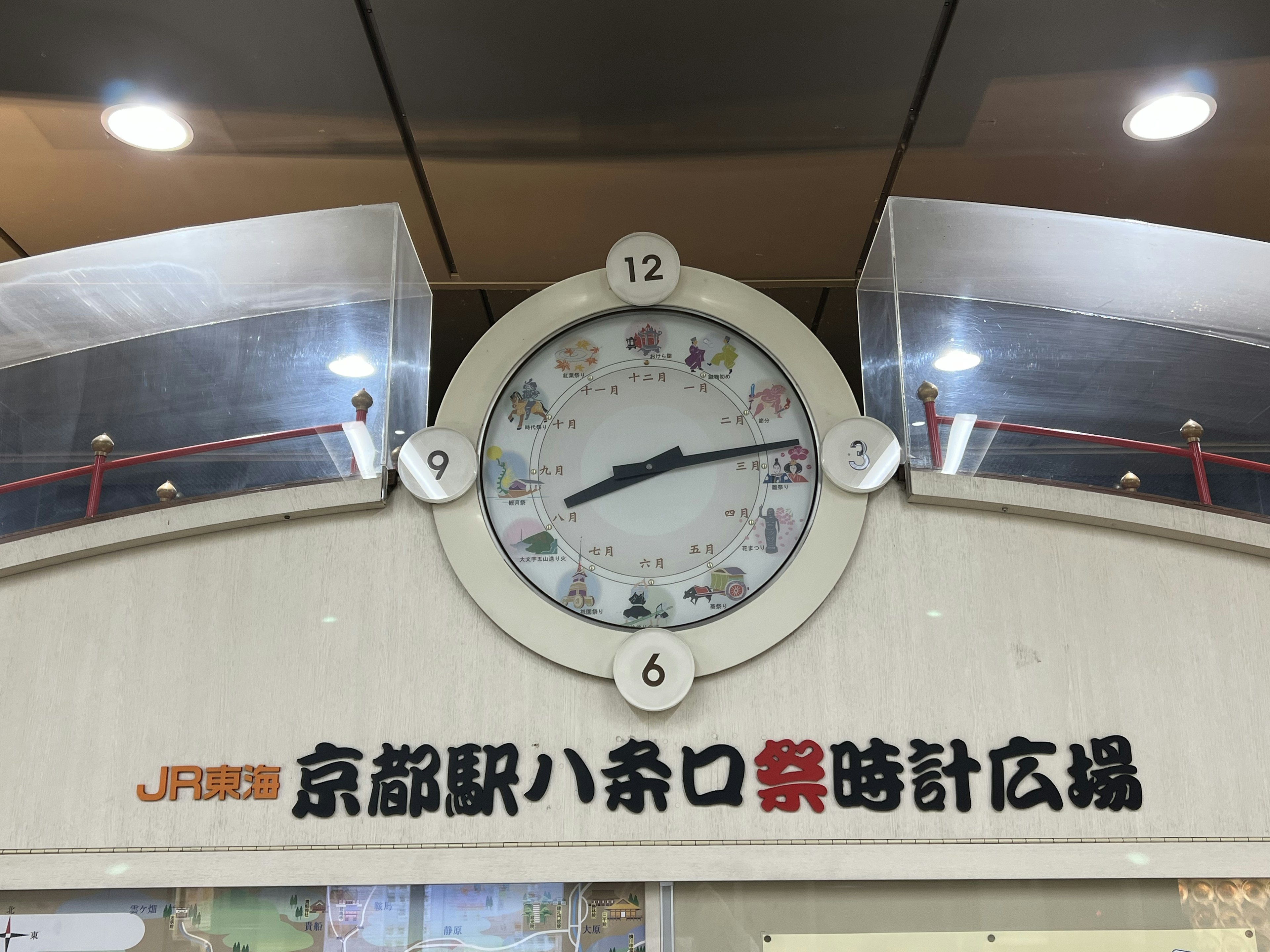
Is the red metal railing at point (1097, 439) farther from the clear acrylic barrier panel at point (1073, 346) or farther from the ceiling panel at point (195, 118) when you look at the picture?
the ceiling panel at point (195, 118)

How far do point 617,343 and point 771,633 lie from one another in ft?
1.94

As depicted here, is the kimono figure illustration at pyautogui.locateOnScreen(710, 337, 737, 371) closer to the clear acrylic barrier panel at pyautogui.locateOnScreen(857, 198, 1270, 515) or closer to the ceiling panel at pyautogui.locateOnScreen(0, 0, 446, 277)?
the clear acrylic barrier panel at pyautogui.locateOnScreen(857, 198, 1270, 515)

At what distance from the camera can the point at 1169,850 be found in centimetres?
155

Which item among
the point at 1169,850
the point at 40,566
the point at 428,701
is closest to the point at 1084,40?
the point at 1169,850

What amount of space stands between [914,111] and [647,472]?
190 centimetres

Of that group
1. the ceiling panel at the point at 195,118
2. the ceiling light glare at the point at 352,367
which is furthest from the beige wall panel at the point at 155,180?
the ceiling light glare at the point at 352,367

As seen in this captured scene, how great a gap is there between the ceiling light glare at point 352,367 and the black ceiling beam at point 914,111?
1.14 m

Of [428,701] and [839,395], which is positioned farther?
[839,395]

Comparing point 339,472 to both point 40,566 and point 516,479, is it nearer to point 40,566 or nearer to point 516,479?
point 516,479

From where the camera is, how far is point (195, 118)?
10.1 ft

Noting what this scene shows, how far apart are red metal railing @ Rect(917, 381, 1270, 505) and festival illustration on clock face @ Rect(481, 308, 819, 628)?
22 cm

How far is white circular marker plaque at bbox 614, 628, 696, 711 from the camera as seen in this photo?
1.59 metres

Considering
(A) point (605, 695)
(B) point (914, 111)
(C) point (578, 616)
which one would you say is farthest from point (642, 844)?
(B) point (914, 111)

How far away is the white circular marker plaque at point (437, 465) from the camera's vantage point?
1.73 meters
